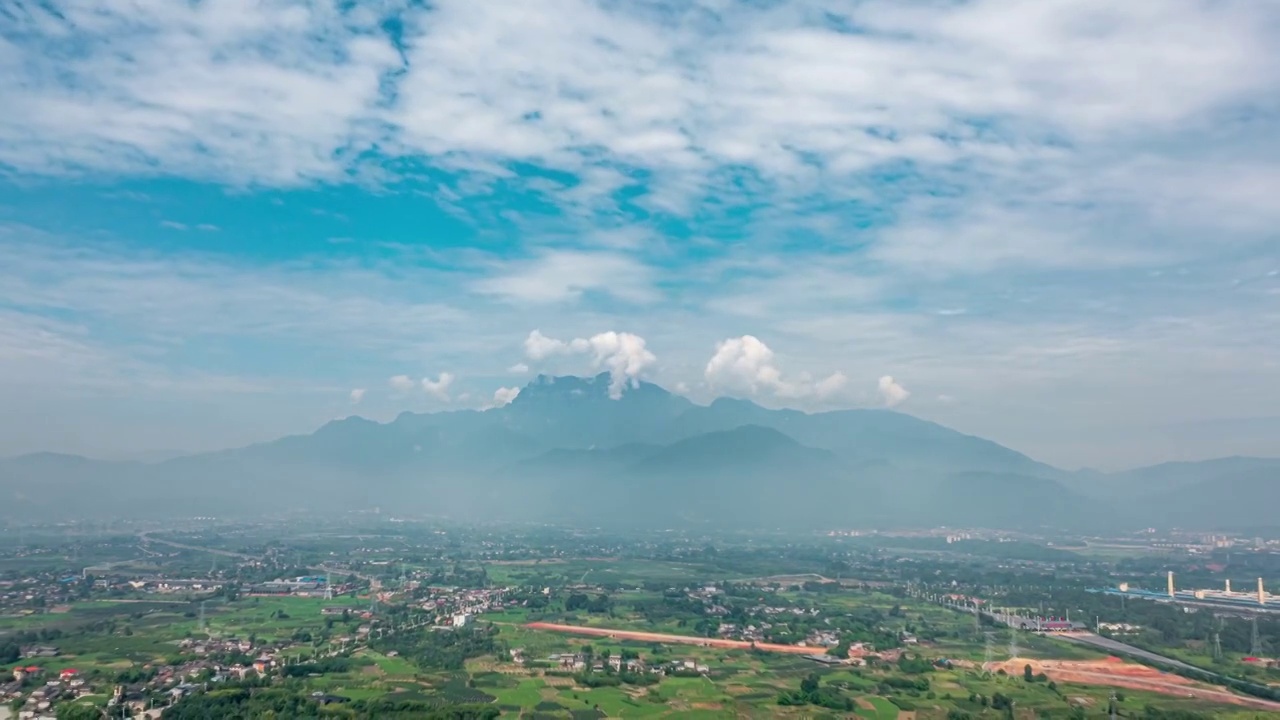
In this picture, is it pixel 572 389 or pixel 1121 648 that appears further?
pixel 572 389

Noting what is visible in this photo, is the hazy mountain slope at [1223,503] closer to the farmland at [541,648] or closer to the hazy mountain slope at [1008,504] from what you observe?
the hazy mountain slope at [1008,504]

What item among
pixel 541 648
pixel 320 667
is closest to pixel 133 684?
pixel 320 667

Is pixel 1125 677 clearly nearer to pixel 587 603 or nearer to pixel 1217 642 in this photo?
pixel 1217 642

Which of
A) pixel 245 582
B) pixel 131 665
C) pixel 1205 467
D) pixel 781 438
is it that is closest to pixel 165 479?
pixel 781 438

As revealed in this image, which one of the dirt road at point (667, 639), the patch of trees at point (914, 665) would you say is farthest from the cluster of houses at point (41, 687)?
the patch of trees at point (914, 665)

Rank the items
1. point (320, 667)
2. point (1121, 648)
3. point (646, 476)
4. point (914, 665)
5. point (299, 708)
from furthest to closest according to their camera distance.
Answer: point (646, 476), point (1121, 648), point (914, 665), point (320, 667), point (299, 708)

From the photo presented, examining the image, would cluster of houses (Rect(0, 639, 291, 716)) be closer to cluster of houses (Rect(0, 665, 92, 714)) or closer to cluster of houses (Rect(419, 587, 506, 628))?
cluster of houses (Rect(0, 665, 92, 714))
